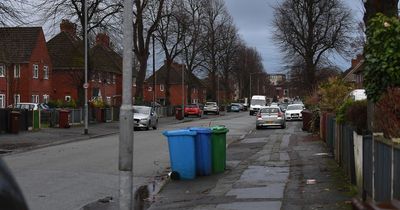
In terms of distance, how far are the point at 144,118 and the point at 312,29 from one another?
3193cm

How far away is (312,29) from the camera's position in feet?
210

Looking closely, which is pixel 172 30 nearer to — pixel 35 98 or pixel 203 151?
pixel 35 98

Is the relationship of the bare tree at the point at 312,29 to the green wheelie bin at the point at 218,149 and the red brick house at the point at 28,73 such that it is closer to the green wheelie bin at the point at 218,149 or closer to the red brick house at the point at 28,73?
the red brick house at the point at 28,73

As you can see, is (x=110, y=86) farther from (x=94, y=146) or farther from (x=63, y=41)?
(x=94, y=146)

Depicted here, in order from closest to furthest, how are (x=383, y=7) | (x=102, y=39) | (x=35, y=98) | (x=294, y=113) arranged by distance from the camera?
(x=383, y=7), (x=102, y=39), (x=294, y=113), (x=35, y=98)

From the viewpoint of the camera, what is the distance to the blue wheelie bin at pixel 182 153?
1299cm

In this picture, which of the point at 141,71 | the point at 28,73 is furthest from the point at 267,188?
the point at 28,73

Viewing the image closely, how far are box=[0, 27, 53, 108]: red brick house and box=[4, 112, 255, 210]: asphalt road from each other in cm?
3306

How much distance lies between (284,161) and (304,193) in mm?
6139

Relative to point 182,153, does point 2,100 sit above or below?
above

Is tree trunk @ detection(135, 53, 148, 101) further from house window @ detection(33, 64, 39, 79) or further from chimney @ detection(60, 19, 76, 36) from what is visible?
chimney @ detection(60, 19, 76, 36)

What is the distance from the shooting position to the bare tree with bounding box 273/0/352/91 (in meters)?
63.6

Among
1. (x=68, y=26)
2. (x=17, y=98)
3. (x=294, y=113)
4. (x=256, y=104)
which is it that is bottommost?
(x=294, y=113)

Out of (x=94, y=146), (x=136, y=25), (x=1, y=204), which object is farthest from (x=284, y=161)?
(x=136, y=25)
